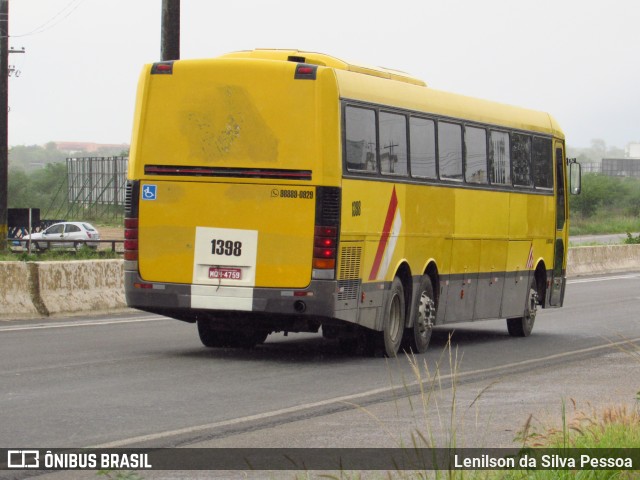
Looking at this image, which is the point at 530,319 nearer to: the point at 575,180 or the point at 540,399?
the point at 575,180

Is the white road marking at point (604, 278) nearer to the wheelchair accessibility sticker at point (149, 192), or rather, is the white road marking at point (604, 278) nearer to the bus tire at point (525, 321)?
the bus tire at point (525, 321)

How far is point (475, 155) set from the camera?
1938 centimetres

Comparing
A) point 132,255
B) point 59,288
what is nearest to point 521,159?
point 59,288

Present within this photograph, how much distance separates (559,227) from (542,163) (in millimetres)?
1388

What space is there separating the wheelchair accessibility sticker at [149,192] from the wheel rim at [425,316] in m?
3.78

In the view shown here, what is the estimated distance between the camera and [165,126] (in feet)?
52.5

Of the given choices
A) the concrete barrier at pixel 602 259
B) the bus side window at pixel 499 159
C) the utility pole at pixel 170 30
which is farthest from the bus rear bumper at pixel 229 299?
the concrete barrier at pixel 602 259

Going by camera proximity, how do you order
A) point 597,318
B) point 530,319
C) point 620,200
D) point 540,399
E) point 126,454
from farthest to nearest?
1. point 620,200
2. point 597,318
3. point 530,319
4. point 540,399
5. point 126,454

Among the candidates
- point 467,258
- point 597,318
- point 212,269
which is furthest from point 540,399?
point 597,318

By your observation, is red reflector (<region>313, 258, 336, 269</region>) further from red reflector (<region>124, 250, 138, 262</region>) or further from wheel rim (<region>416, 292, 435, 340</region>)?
wheel rim (<region>416, 292, 435, 340</region>)

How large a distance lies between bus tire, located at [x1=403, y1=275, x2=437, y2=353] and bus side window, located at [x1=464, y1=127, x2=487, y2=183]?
1.89 meters

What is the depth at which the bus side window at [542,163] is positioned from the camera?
2181 centimetres

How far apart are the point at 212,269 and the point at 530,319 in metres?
7.67

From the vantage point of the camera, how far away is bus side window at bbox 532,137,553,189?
2181 cm
